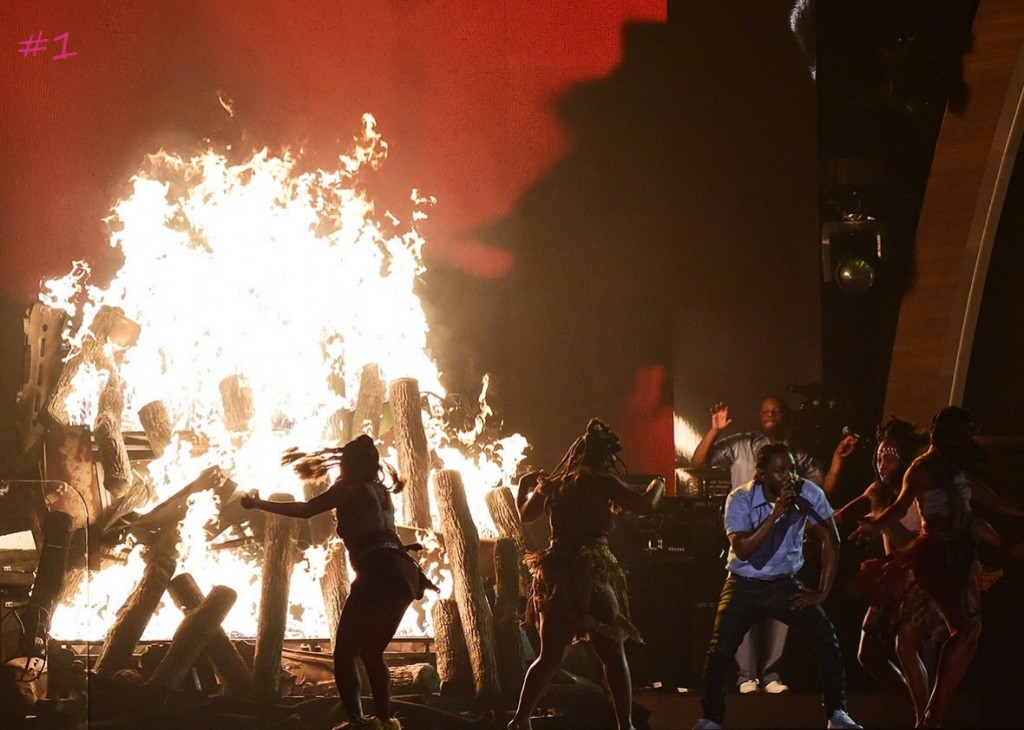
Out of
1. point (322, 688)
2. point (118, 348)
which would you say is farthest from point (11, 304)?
point (322, 688)

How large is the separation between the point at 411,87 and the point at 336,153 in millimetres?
901

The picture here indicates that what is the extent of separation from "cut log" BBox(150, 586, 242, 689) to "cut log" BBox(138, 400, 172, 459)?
178 centimetres

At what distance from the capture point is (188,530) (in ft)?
29.1

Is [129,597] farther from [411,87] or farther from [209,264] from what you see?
[411,87]

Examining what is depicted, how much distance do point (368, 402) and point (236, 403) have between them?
1.02 metres

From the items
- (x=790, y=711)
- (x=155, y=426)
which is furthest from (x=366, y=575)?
(x=155, y=426)

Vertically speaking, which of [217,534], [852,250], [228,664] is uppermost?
[852,250]

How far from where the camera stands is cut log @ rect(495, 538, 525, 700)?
805cm

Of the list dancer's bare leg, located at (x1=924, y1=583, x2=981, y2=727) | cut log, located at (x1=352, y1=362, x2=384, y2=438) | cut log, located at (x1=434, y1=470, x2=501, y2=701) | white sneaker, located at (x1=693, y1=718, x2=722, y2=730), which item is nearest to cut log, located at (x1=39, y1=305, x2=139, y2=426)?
cut log, located at (x1=352, y1=362, x2=384, y2=438)

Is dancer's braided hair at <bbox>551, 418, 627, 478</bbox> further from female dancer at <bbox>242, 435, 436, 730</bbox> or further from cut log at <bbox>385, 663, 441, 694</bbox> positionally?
cut log at <bbox>385, 663, 441, 694</bbox>

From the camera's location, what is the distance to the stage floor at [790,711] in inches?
295

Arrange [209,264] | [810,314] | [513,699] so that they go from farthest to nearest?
[209,264] → [810,314] → [513,699]

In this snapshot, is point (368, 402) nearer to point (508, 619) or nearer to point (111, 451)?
point (111, 451)

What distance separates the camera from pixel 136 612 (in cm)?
796
